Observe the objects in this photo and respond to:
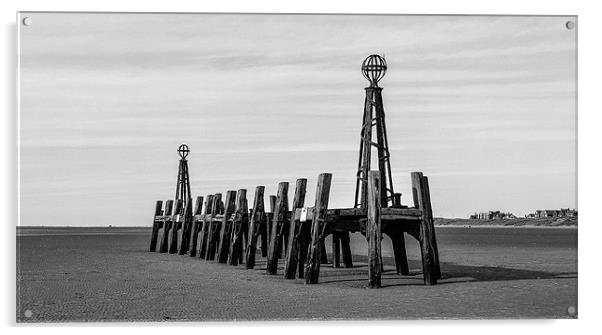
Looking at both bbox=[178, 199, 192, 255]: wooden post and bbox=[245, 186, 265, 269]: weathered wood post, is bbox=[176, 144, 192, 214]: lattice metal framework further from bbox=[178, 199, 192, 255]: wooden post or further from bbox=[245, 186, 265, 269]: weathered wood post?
bbox=[245, 186, 265, 269]: weathered wood post

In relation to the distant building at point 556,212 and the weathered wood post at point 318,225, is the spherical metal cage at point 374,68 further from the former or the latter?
the distant building at point 556,212

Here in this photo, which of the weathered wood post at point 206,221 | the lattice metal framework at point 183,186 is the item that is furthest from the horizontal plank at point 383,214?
the lattice metal framework at point 183,186

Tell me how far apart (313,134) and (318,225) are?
1793 millimetres

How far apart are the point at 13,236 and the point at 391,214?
6.34 m

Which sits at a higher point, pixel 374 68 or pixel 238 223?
pixel 374 68

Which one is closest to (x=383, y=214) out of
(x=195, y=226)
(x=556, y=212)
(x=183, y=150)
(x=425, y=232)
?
(x=425, y=232)

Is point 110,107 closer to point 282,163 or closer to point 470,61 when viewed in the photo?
point 282,163

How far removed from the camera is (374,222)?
53.0 ft

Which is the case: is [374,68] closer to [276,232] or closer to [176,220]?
[276,232]

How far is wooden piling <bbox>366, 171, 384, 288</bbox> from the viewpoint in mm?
16047

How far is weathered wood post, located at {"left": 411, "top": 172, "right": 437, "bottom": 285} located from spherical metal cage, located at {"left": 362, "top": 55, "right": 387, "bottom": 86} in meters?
1.83

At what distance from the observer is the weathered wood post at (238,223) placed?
2262cm

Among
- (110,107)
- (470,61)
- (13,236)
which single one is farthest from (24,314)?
(470,61)

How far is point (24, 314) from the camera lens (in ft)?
43.4
